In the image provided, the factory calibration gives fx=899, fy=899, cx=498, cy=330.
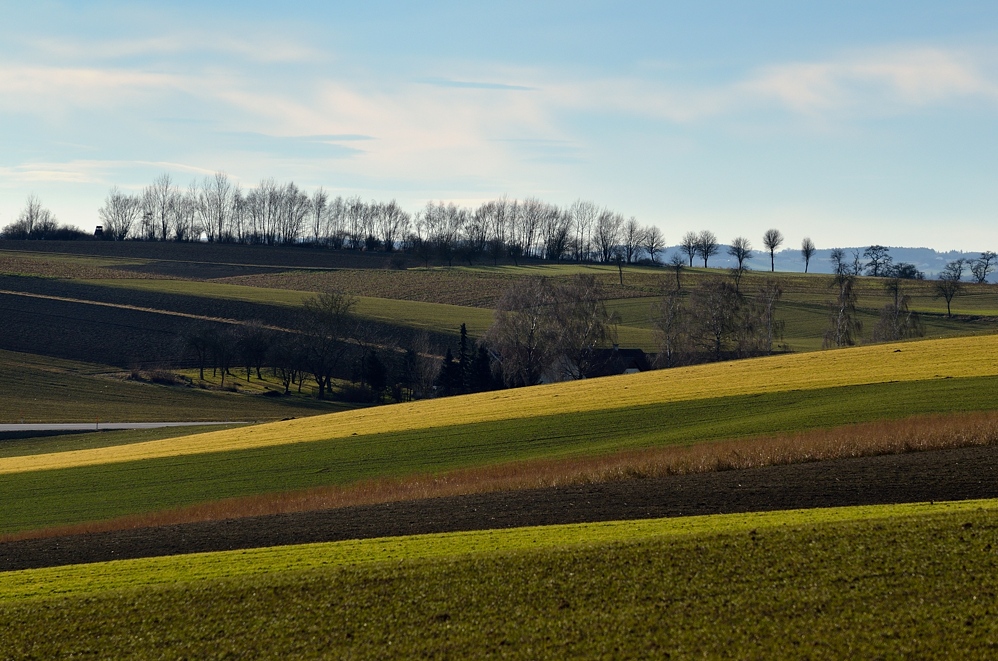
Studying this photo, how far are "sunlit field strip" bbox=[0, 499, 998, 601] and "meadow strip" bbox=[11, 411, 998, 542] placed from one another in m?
6.82

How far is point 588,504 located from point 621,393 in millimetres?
23340

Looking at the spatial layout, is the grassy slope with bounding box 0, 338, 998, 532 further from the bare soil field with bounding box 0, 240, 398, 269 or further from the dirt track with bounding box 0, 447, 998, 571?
the bare soil field with bounding box 0, 240, 398, 269

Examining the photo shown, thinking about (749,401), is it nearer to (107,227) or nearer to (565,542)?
(565,542)

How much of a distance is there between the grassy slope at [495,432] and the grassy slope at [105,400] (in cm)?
2079

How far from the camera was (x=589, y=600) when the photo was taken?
12.2 meters

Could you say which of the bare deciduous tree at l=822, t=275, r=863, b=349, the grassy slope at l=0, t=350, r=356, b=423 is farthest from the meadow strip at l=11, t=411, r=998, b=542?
the bare deciduous tree at l=822, t=275, r=863, b=349

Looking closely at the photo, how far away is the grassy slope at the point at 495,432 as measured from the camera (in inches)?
1174

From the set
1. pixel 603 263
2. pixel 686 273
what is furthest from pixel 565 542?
pixel 603 263

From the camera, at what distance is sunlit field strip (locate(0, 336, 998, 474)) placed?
38.9m

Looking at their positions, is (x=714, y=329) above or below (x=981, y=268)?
below

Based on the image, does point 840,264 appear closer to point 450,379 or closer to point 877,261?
point 450,379

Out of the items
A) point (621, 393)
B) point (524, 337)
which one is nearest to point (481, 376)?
point (524, 337)

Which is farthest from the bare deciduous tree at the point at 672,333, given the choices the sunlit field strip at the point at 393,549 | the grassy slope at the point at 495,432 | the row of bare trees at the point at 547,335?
the sunlit field strip at the point at 393,549

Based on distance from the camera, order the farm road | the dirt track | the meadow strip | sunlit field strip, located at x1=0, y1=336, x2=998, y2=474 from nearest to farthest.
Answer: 1. the dirt track
2. the meadow strip
3. sunlit field strip, located at x1=0, y1=336, x2=998, y2=474
4. the farm road
